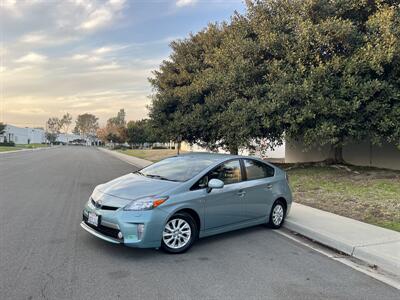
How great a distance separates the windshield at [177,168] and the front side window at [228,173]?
0.20 meters

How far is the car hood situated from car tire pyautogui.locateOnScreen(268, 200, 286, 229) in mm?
2447

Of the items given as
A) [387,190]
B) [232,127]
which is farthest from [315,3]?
[387,190]

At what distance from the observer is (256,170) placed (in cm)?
701

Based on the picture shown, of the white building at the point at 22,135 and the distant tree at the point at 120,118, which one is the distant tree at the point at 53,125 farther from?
the distant tree at the point at 120,118

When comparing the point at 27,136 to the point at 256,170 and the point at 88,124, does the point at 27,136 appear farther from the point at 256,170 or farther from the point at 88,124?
the point at 256,170

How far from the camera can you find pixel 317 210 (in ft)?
28.3

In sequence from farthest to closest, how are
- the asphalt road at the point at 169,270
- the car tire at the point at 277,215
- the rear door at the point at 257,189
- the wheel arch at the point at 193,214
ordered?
the car tire at the point at 277,215
the rear door at the point at 257,189
the wheel arch at the point at 193,214
the asphalt road at the point at 169,270

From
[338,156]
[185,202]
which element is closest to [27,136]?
[338,156]

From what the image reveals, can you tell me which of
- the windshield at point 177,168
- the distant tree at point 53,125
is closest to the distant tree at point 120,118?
the distant tree at point 53,125

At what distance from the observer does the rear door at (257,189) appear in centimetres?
656

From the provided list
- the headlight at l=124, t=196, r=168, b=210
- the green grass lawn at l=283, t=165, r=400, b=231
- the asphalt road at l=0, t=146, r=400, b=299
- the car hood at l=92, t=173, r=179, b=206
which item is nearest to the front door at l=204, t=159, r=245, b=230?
the asphalt road at l=0, t=146, r=400, b=299

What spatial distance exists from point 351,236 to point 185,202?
3091 millimetres

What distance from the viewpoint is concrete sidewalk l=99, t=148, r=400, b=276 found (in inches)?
210

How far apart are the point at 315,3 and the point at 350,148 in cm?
746
